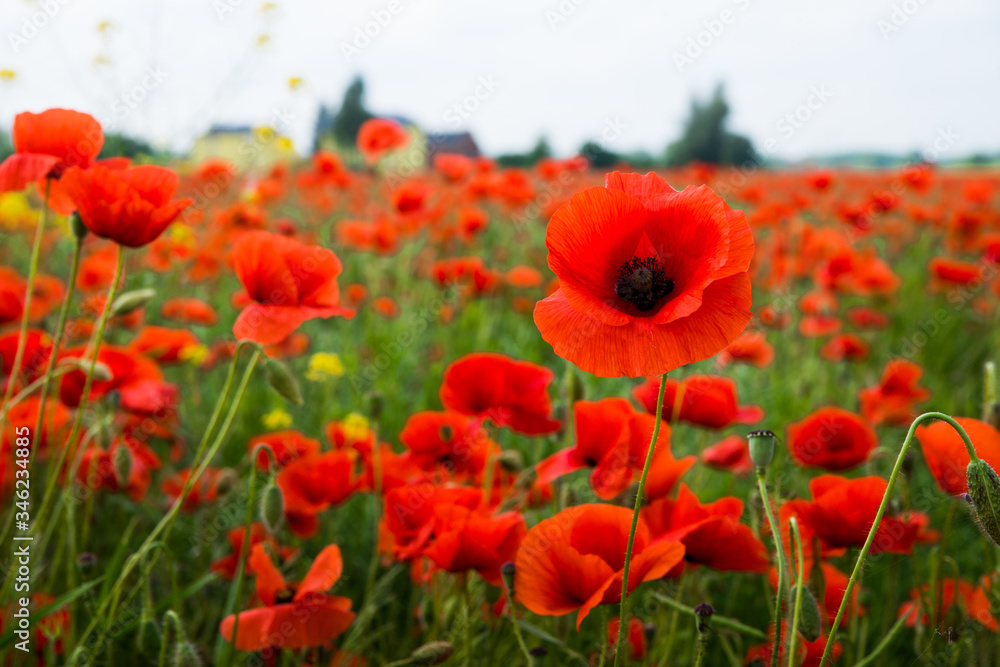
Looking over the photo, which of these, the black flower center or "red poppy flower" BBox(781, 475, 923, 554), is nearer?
the black flower center

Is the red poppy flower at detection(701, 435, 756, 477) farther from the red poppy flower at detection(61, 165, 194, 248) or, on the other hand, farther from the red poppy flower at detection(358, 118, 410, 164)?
the red poppy flower at detection(358, 118, 410, 164)

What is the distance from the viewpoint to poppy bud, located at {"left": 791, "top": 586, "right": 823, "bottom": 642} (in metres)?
0.87

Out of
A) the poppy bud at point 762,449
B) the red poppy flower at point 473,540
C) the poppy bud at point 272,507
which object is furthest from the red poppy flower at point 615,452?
the poppy bud at point 272,507

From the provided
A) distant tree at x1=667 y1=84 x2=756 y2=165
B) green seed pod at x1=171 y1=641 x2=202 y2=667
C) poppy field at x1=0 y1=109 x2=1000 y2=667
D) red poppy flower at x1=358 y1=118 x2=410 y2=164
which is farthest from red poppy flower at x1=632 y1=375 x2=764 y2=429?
distant tree at x1=667 y1=84 x2=756 y2=165

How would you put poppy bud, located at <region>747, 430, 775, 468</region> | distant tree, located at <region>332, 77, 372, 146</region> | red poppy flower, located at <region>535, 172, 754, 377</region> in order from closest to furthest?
1. red poppy flower, located at <region>535, 172, 754, 377</region>
2. poppy bud, located at <region>747, 430, 775, 468</region>
3. distant tree, located at <region>332, 77, 372, 146</region>

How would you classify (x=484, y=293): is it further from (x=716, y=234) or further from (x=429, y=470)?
(x=716, y=234)

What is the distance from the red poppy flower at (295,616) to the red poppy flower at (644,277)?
1.99 feet

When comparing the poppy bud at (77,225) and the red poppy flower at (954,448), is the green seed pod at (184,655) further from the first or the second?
the red poppy flower at (954,448)

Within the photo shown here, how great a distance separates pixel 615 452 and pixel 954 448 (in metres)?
0.52

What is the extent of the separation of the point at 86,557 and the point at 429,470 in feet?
2.14

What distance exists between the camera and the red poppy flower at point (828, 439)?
1.54m

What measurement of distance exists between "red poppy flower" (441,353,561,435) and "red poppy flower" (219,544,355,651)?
0.37 m

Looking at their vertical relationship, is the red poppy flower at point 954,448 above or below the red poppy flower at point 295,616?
above

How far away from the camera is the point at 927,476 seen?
274cm
